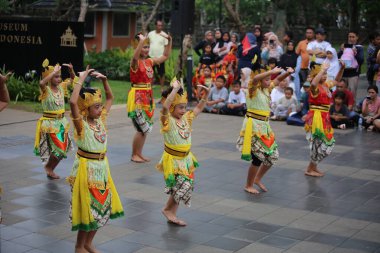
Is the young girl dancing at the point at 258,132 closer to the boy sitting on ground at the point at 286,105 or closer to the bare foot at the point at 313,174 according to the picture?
the bare foot at the point at 313,174

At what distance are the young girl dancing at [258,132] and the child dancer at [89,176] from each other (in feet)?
9.13

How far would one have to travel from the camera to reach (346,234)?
730cm

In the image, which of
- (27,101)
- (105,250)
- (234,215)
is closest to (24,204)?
(105,250)

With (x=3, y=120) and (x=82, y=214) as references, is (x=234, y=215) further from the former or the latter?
(x=3, y=120)

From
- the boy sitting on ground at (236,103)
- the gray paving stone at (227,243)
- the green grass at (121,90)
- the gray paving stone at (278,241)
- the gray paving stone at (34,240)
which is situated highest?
the boy sitting on ground at (236,103)

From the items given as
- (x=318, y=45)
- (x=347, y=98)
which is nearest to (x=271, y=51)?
(x=318, y=45)

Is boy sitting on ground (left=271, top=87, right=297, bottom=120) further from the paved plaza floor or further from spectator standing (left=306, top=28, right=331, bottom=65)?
the paved plaza floor

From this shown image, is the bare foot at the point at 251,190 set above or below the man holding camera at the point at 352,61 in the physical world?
below

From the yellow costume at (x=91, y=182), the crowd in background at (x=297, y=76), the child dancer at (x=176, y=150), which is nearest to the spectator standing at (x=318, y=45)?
the crowd in background at (x=297, y=76)

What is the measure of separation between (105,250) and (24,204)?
1.96 metres

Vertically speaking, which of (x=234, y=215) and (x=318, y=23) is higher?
(x=318, y=23)

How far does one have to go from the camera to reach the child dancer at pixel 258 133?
871cm

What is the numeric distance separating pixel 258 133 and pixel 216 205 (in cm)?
115

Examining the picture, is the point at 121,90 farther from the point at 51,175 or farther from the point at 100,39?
the point at 100,39
